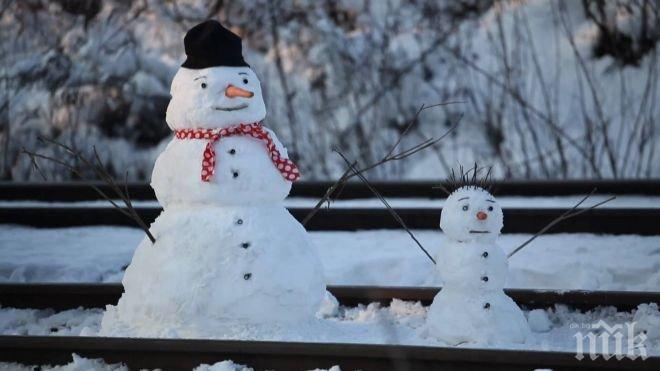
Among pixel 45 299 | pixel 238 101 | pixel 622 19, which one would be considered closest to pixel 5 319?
pixel 45 299

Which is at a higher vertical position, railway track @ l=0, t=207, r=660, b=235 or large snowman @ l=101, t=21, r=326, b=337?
large snowman @ l=101, t=21, r=326, b=337

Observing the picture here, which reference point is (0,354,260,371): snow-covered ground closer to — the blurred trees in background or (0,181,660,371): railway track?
(0,181,660,371): railway track

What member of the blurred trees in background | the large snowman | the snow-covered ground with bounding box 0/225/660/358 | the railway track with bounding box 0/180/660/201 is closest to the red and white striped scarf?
the large snowman

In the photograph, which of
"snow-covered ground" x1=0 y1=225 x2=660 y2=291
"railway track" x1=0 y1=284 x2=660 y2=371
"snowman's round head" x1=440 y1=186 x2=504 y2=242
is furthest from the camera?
"snow-covered ground" x1=0 y1=225 x2=660 y2=291

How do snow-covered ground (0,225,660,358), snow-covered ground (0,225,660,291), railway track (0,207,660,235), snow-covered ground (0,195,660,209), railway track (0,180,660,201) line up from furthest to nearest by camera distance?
railway track (0,180,660,201) < snow-covered ground (0,195,660,209) < railway track (0,207,660,235) < snow-covered ground (0,225,660,291) < snow-covered ground (0,225,660,358)

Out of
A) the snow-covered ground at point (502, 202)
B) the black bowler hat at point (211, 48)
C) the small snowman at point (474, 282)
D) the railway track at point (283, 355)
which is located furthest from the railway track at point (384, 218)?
the railway track at point (283, 355)

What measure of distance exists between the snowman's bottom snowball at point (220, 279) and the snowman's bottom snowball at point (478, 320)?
0.59 metres

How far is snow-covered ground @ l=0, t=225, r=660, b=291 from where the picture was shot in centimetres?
568

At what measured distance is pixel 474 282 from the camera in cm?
441

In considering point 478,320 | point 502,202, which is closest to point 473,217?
point 478,320

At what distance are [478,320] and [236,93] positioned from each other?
1423 millimetres

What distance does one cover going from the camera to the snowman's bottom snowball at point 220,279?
14.1 feet

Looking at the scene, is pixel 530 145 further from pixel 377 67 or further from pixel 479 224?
pixel 479 224

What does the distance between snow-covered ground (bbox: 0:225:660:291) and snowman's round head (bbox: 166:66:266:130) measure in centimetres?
175
